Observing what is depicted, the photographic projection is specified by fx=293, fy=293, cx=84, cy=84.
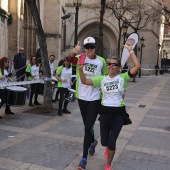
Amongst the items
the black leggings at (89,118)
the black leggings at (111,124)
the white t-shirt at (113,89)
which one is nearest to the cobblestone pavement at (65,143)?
the black leggings at (89,118)

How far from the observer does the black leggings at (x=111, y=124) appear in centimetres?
438

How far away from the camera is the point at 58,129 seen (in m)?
7.17

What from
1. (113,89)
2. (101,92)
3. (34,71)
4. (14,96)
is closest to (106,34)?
(34,71)

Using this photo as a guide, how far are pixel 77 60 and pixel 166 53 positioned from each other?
6586 cm

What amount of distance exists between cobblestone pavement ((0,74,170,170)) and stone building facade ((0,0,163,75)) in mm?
9388

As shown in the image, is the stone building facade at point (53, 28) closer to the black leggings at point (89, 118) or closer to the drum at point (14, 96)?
the drum at point (14, 96)

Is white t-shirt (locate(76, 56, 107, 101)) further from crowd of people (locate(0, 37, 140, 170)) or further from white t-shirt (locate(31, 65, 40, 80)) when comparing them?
white t-shirt (locate(31, 65, 40, 80))

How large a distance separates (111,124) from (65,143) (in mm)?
1873

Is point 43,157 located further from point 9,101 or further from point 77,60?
point 9,101

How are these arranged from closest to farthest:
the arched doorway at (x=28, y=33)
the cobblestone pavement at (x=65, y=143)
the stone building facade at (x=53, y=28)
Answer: the cobblestone pavement at (x=65, y=143) → the stone building facade at (x=53, y=28) → the arched doorway at (x=28, y=33)

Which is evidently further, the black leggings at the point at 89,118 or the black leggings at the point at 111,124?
the black leggings at the point at 89,118

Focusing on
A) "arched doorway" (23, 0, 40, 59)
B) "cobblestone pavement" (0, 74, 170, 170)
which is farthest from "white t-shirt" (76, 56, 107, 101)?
"arched doorway" (23, 0, 40, 59)

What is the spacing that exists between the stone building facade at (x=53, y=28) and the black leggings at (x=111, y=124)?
12497 millimetres

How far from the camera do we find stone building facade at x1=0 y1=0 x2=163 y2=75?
1878 centimetres
